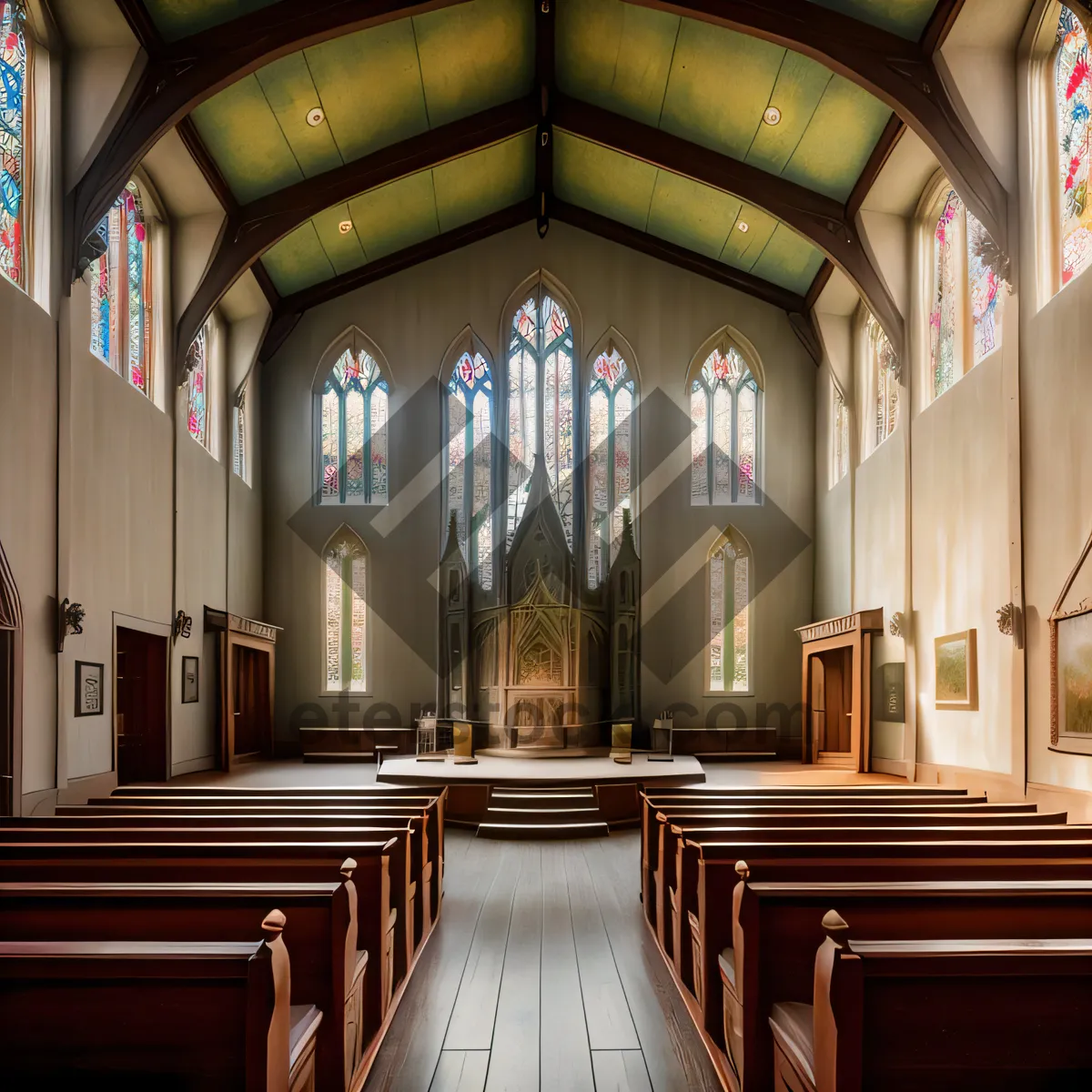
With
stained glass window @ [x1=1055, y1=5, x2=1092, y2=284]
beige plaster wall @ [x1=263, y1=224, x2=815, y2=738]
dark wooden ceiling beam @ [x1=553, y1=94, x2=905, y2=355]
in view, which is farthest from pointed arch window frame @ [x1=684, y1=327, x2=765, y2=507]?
stained glass window @ [x1=1055, y1=5, x2=1092, y2=284]

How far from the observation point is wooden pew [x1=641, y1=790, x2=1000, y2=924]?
236 inches

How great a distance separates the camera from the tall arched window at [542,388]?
1496cm

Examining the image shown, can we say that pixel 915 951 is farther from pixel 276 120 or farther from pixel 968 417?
pixel 276 120

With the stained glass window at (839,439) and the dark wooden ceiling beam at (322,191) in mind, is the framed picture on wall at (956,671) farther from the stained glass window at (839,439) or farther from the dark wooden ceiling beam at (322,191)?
the dark wooden ceiling beam at (322,191)

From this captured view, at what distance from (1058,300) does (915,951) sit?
21.3 ft

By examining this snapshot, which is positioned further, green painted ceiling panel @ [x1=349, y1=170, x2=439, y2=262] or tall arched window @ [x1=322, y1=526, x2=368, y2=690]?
tall arched window @ [x1=322, y1=526, x2=368, y2=690]

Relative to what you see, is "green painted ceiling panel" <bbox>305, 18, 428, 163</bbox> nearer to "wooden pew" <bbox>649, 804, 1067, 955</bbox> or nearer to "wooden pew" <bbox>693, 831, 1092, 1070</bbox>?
"wooden pew" <bbox>649, 804, 1067, 955</bbox>

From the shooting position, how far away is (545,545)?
44.7 ft

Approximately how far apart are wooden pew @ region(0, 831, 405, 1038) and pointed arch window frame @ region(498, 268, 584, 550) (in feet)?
35.1

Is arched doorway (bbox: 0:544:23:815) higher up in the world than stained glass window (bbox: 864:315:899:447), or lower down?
lower down

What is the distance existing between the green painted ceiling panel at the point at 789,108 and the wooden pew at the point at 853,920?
28.2ft

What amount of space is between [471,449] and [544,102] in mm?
5249

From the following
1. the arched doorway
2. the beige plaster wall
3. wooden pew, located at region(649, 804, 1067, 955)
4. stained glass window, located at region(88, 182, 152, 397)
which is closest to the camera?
wooden pew, located at region(649, 804, 1067, 955)

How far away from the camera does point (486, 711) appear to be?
13.6 m
